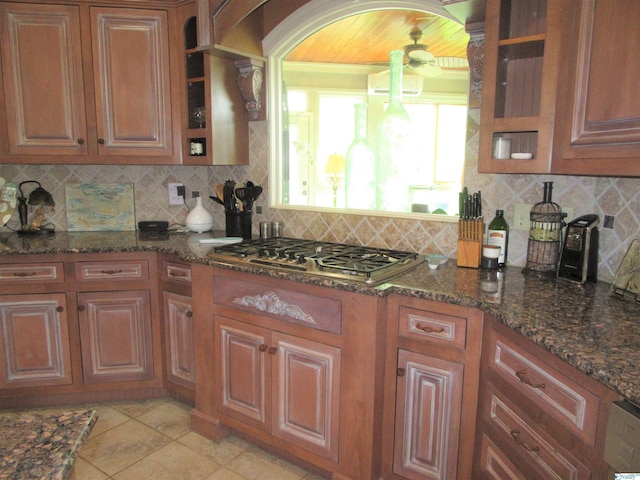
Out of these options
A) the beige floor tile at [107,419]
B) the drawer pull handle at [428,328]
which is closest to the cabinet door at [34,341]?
the beige floor tile at [107,419]

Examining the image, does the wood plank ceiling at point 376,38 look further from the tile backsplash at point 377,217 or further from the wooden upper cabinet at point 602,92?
the wooden upper cabinet at point 602,92

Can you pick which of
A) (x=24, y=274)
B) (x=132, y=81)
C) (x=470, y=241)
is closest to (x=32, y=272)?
(x=24, y=274)

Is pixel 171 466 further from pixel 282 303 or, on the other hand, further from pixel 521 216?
pixel 521 216

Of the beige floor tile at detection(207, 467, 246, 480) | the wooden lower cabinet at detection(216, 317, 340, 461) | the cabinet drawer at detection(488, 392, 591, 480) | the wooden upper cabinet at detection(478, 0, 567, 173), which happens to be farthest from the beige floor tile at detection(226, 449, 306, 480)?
the wooden upper cabinet at detection(478, 0, 567, 173)

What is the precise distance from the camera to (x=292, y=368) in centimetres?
200

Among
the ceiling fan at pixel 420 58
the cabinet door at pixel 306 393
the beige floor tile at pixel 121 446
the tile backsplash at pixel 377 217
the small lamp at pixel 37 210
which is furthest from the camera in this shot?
the small lamp at pixel 37 210

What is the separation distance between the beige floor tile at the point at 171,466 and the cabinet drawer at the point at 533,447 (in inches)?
51.9

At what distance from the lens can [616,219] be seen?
1.77 m

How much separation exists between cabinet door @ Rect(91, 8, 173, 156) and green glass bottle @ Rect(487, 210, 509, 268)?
6.11 ft

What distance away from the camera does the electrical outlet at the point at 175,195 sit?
3.14 metres

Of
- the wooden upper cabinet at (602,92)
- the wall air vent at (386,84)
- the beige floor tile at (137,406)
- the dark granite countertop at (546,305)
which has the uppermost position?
the wall air vent at (386,84)

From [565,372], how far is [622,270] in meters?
0.65

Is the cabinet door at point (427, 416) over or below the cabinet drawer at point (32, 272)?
below

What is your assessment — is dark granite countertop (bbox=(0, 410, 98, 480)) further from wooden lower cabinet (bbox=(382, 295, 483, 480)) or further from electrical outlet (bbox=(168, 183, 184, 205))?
electrical outlet (bbox=(168, 183, 184, 205))
